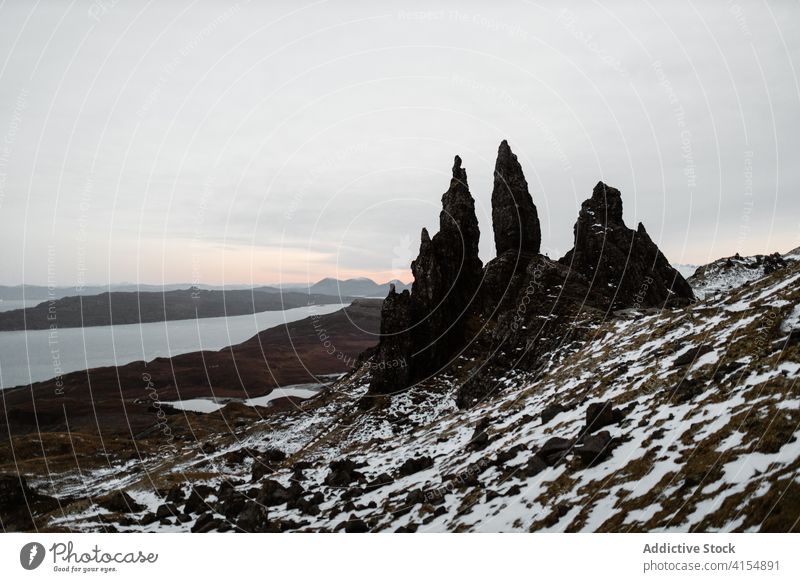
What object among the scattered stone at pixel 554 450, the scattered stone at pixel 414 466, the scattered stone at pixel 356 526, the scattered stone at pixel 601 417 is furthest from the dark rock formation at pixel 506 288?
the scattered stone at pixel 356 526

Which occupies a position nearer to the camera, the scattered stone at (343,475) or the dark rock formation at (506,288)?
the scattered stone at (343,475)

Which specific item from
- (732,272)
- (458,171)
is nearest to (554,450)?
(458,171)

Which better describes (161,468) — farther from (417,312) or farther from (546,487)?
(546,487)

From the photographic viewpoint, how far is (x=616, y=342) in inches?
1367

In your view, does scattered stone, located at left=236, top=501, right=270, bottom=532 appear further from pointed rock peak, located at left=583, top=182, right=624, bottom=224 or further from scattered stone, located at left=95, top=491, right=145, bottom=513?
pointed rock peak, located at left=583, top=182, right=624, bottom=224

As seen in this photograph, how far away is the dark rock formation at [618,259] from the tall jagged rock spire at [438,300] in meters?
14.8

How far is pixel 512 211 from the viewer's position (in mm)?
57375

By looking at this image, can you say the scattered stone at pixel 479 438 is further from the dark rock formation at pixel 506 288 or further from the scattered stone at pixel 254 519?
the scattered stone at pixel 254 519

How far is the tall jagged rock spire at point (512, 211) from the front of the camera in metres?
57.2

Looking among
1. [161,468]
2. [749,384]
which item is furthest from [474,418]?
[161,468]

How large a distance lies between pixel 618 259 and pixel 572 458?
4509cm

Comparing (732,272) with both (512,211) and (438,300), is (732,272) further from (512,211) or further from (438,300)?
(438,300)

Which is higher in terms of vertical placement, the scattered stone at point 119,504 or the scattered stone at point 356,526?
the scattered stone at point 356,526
